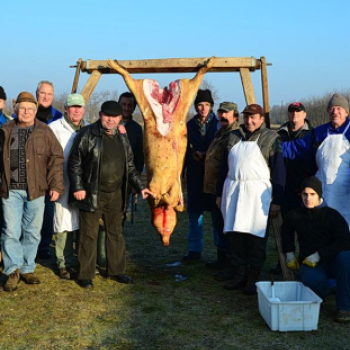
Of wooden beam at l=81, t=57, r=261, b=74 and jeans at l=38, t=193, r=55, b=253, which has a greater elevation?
wooden beam at l=81, t=57, r=261, b=74

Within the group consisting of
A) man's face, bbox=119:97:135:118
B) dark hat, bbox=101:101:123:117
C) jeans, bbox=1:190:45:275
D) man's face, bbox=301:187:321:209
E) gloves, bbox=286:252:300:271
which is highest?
man's face, bbox=119:97:135:118

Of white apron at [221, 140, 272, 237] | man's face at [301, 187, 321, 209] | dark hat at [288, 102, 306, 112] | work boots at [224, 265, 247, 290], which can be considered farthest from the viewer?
dark hat at [288, 102, 306, 112]

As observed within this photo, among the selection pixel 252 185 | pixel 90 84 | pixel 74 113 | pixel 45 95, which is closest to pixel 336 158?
pixel 252 185

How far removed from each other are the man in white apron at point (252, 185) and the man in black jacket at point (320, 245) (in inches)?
14.6

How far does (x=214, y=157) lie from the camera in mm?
6125

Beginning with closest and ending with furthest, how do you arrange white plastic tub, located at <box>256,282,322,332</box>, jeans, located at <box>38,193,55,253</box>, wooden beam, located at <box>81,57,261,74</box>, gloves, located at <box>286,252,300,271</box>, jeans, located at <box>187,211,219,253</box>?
white plastic tub, located at <box>256,282,322,332</box>, gloves, located at <box>286,252,300,271</box>, wooden beam, located at <box>81,57,261,74</box>, jeans, located at <box>187,211,219,253</box>, jeans, located at <box>38,193,55,253</box>

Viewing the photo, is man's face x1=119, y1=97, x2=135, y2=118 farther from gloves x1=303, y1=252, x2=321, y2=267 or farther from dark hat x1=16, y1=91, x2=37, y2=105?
gloves x1=303, y1=252, x2=321, y2=267

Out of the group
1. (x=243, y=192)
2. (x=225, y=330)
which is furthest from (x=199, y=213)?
(x=225, y=330)

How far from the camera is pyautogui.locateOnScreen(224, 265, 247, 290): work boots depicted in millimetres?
5812

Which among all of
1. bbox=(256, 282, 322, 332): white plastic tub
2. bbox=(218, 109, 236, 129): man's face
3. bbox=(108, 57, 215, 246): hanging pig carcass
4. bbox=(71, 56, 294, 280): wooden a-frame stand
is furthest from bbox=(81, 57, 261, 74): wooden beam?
bbox=(256, 282, 322, 332): white plastic tub

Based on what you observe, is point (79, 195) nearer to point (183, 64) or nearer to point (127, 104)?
point (127, 104)

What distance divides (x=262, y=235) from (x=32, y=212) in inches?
110

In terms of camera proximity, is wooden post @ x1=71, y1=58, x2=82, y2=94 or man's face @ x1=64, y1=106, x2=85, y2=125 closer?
man's face @ x1=64, y1=106, x2=85, y2=125

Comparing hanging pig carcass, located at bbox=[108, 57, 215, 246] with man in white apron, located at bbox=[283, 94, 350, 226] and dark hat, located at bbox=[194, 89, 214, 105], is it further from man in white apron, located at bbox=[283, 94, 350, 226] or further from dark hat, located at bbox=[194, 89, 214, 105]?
man in white apron, located at bbox=[283, 94, 350, 226]
